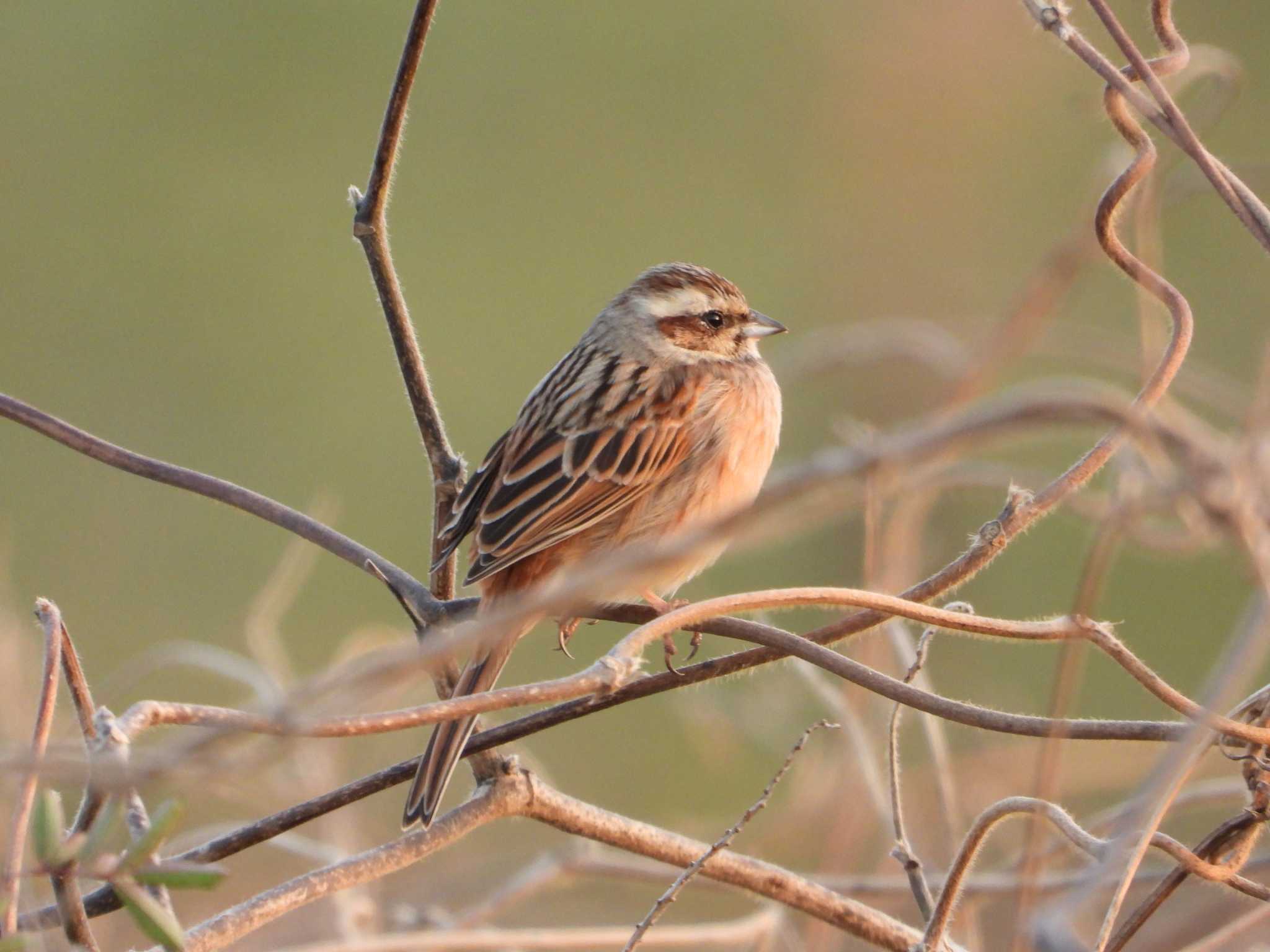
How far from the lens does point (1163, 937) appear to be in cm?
292

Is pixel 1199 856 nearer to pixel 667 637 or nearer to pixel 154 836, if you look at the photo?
pixel 154 836

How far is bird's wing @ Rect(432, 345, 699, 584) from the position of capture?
3.31 metres

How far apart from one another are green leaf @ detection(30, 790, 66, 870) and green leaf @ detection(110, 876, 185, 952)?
60 millimetres

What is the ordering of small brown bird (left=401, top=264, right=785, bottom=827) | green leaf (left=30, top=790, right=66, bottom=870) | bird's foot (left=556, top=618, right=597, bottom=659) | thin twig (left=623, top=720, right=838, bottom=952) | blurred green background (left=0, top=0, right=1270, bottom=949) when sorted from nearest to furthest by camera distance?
green leaf (left=30, top=790, right=66, bottom=870) → thin twig (left=623, top=720, right=838, bottom=952) → bird's foot (left=556, top=618, right=597, bottom=659) → small brown bird (left=401, top=264, right=785, bottom=827) → blurred green background (left=0, top=0, right=1270, bottom=949)

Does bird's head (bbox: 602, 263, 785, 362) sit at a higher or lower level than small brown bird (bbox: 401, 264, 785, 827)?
higher

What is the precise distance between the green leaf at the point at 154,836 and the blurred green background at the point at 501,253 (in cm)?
449

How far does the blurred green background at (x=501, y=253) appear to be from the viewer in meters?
7.75

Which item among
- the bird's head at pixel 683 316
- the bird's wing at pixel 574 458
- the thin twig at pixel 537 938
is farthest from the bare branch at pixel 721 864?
the bird's head at pixel 683 316

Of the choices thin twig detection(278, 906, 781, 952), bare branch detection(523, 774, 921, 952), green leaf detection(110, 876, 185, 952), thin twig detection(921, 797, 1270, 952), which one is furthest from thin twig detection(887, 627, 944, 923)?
green leaf detection(110, 876, 185, 952)

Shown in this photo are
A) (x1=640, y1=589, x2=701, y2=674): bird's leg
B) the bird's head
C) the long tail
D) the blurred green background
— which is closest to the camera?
the long tail

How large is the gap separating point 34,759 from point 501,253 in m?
9.95

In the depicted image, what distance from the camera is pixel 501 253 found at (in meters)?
11.0

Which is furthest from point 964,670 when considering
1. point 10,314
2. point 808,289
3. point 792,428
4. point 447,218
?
point 10,314

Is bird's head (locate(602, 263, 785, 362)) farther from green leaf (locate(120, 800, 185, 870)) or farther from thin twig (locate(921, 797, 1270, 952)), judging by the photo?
green leaf (locate(120, 800, 185, 870))
